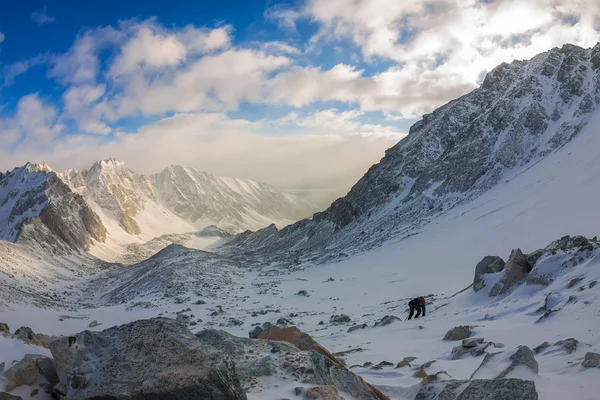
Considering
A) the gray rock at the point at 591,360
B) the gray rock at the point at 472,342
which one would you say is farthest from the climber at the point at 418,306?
the gray rock at the point at 591,360

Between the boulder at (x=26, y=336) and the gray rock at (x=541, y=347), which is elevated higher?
the boulder at (x=26, y=336)

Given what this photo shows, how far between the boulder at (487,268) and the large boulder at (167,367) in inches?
573

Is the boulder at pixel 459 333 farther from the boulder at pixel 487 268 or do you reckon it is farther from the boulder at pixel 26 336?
the boulder at pixel 26 336

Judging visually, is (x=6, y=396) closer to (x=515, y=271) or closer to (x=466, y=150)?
(x=515, y=271)

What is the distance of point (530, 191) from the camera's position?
47156 mm

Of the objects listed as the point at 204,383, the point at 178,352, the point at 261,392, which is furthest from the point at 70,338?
the point at 261,392

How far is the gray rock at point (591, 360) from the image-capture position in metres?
7.37

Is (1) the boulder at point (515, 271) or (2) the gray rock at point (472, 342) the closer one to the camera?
(2) the gray rock at point (472, 342)

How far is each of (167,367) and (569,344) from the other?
7905 millimetres

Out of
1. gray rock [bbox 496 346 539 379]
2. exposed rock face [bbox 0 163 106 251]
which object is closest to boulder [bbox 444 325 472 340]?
gray rock [bbox 496 346 539 379]

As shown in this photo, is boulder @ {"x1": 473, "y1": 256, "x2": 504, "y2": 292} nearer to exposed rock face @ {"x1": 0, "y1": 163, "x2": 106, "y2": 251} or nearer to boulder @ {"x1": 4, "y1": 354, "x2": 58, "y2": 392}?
boulder @ {"x1": 4, "y1": 354, "x2": 58, "y2": 392}

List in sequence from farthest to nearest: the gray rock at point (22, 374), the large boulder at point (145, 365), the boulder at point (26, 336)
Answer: the boulder at point (26, 336)
the gray rock at point (22, 374)
the large boulder at point (145, 365)

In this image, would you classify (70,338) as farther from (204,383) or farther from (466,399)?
(466,399)

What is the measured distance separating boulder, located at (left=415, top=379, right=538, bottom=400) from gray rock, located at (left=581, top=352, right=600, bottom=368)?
1.90 metres
